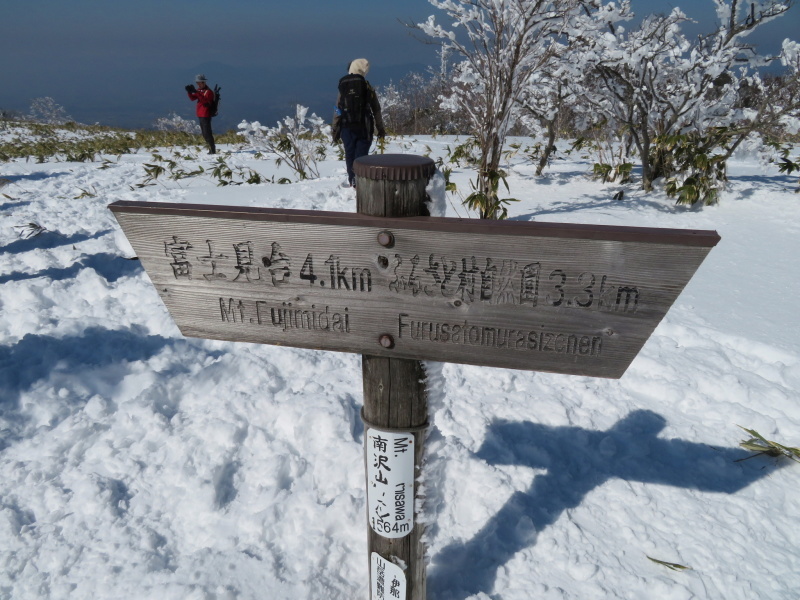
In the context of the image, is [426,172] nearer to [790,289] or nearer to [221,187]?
[790,289]

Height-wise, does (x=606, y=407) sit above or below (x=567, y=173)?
below

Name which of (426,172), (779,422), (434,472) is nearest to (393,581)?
(434,472)

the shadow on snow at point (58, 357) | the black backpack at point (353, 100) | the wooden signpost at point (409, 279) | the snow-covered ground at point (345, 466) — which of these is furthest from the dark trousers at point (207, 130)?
the wooden signpost at point (409, 279)

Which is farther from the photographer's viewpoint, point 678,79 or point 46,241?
point 678,79

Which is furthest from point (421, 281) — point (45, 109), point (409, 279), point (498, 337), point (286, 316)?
point (45, 109)

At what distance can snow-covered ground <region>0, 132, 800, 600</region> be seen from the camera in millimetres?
2053

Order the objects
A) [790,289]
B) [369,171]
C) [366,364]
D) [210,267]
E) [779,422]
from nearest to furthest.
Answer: [369,171] → [210,267] → [366,364] → [779,422] → [790,289]

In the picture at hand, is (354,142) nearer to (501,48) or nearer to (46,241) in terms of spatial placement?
(501,48)

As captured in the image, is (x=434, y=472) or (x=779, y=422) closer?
(x=434, y=472)

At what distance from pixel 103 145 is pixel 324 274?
43.8ft

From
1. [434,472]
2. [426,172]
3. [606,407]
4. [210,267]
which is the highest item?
[426,172]

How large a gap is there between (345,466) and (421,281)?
5.31ft

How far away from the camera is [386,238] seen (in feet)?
4.02

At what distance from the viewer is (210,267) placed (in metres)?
1.40
